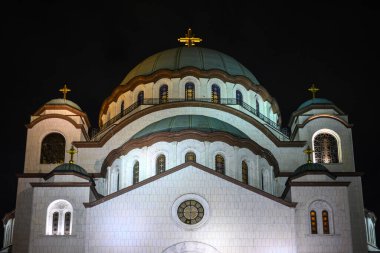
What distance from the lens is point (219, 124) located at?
46.1 meters

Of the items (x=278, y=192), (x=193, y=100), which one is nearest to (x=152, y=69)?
(x=193, y=100)

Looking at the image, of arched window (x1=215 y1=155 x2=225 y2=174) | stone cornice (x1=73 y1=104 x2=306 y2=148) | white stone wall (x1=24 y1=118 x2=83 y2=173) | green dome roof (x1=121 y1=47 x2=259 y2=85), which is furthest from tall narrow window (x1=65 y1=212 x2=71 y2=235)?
green dome roof (x1=121 y1=47 x2=259 y2=85)

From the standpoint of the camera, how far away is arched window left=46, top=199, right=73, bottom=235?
126ft

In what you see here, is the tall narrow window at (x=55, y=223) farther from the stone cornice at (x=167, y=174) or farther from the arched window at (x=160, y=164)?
the arched window at (x=160, y=164)

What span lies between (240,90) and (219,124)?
19.6 feet

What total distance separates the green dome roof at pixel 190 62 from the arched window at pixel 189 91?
1.47 meters

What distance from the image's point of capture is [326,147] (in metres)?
47.1

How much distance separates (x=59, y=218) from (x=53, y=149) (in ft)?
29.7

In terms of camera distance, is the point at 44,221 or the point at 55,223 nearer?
the point at 44,221

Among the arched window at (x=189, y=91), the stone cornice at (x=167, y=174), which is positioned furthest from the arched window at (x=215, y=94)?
the stone cornice at (x=167, y=174)

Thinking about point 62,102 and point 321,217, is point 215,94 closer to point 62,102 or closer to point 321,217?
point 62,102

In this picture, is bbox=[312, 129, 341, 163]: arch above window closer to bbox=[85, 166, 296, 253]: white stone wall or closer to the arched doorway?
bbox=[85, 166, 296, 253]: white stone wall

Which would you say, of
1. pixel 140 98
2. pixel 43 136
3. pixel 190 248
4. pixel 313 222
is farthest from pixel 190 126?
pixel 313 222

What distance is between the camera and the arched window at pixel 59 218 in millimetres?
A: 38375
